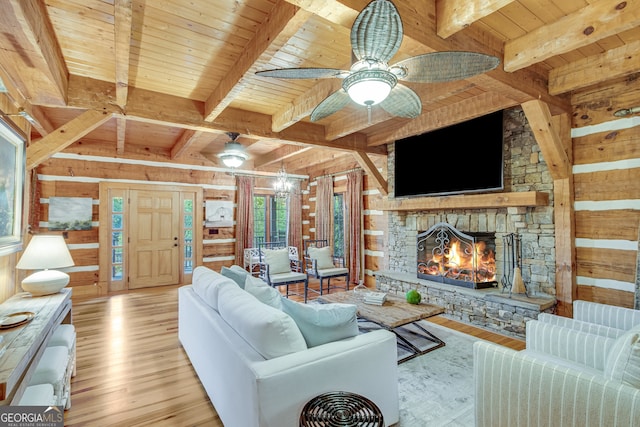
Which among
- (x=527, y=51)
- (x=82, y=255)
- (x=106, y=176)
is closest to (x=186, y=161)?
(x=106, y=176)

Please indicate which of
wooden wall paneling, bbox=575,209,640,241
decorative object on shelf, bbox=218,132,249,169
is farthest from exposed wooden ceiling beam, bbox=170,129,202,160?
wooden wall paneling, bbox=575,209,640,241

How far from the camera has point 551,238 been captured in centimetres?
348

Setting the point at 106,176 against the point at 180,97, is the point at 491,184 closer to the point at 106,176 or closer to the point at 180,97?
the point at 180,97

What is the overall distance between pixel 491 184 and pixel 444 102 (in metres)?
1.13

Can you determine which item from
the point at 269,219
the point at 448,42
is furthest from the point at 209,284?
the point at 269,219

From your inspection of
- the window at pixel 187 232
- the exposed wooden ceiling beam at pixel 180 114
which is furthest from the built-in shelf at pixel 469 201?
the window at pixel 187 232

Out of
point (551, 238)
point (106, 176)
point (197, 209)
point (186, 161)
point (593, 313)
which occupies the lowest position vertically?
point (593, 313)

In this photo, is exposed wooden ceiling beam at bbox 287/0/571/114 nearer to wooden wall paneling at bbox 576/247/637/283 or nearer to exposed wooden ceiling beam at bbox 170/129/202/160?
wooden wall paneling at bbox 576/247/637/283

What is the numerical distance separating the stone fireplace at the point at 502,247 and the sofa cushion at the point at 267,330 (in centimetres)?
281

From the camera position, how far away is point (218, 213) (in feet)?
22.2

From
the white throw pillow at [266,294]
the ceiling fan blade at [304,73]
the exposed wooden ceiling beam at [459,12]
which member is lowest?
the white throw pillow at [266,294]

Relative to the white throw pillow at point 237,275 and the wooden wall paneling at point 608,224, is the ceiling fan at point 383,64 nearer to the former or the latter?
the white throw pillow at point 237,275

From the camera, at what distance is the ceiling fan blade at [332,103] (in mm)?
2186

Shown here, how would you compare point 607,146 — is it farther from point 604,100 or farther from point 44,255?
point 44,255
